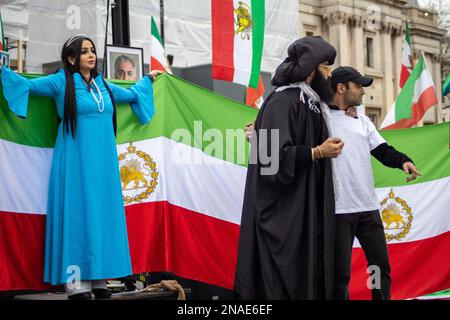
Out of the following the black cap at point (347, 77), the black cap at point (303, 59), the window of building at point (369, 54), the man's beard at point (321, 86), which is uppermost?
the window of building at point (369, 54)

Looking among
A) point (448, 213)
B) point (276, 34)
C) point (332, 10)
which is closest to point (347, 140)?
point (448, 213)

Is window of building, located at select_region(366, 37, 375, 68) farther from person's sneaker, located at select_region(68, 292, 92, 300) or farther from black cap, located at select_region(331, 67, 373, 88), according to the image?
person's sneaker, located at select_region(68, 292, 92, 300)

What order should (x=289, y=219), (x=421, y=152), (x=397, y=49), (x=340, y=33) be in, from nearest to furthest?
(x=289, y=219)
(x=421, y=152)
(x=340, y=33)
(x=397, y=49)

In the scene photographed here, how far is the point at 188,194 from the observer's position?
6609 millimetres

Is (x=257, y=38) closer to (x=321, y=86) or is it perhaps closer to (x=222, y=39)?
(x=222, y=39)

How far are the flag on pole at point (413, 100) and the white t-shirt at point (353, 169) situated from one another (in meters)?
4.85

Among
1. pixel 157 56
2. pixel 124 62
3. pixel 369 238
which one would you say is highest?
pixel 157 56

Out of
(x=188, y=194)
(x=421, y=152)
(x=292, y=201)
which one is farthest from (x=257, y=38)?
(x=292, y=201)

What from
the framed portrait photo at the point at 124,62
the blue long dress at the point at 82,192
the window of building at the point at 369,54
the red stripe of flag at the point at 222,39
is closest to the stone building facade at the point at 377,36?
the window of building at the point at 369,54

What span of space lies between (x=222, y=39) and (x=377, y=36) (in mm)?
45364

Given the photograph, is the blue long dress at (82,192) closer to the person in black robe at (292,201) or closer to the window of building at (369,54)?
the person in black robe at (292,201)

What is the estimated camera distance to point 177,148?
21.8 ft

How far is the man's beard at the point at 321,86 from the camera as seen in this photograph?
16.0 feet
